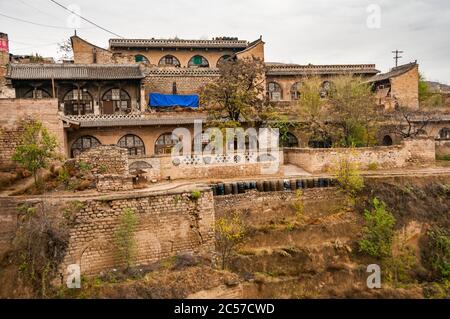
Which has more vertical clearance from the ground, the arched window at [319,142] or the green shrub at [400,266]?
the arched window at [319,142]

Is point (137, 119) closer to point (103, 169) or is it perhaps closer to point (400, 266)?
point (103, 169)

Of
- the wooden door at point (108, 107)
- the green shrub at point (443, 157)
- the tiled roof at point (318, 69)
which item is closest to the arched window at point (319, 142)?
the green shrub at point (443, 157)

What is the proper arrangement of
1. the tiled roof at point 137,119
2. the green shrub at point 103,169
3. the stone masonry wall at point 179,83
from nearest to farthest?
the green shrub at point 103,169
the tiled roof at point 137,119
the stone masonry wall at point 179,83

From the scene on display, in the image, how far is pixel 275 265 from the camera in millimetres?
15227


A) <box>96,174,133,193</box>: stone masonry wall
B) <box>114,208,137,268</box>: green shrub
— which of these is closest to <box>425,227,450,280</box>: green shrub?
<box>114,208,137,268</box>: green shrub

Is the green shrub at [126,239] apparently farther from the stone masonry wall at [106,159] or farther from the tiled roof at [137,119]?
the tiled roof at [137,119]

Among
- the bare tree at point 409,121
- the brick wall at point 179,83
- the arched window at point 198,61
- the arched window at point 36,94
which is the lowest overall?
the bare tree at point 409,121

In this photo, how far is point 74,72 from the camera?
26.4 meters

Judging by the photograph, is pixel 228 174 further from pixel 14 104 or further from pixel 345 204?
pixel 14 104

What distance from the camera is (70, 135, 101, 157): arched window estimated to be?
74.8ft

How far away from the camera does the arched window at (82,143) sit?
22797 millimetres

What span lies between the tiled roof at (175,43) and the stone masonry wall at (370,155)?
13868 mm
